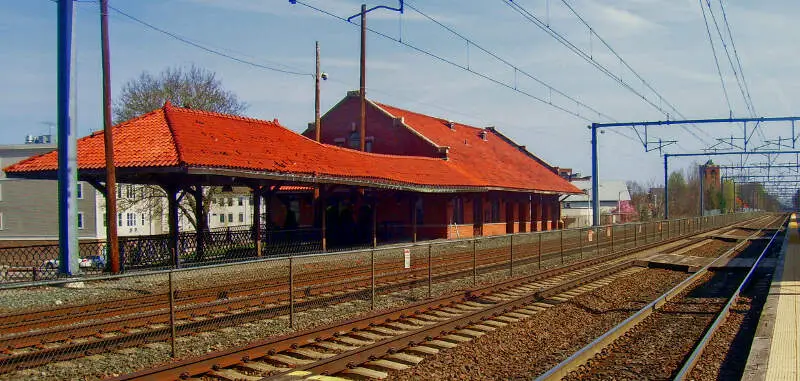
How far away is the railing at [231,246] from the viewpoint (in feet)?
60.9

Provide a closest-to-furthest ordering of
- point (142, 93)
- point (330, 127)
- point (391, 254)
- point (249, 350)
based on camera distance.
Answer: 1. point (249, 350)
2. point (391, 254)
3. point (142, 93)
4. point (330, 127)

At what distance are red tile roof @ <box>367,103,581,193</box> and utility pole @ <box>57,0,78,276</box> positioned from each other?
25.1 metres

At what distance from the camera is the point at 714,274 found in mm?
20844

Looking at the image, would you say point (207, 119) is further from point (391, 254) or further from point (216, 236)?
point (391, 254)

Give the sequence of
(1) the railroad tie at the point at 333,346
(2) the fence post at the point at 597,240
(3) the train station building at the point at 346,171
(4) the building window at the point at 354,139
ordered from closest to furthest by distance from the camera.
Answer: (1) the railroad tie at the point at 333,346 < (3) the train station building at the point at 346,171 < (2) the fence post at the point at 597,240 < (4) the building window at the point at 354,139

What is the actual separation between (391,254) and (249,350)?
13718 millimetres

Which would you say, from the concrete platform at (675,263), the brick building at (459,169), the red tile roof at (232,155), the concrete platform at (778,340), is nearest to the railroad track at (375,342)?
the concrete platform at (778,340)

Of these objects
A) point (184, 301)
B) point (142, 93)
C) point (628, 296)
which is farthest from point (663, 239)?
point (142, 93)

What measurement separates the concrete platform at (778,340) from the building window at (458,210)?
22764 mm

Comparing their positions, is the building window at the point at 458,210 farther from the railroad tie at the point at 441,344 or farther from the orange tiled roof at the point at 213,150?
the railroad tie at the point at 441,344

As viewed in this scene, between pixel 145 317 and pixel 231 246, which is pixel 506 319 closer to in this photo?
pixel 145 317

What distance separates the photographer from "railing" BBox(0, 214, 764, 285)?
1856 centimetres

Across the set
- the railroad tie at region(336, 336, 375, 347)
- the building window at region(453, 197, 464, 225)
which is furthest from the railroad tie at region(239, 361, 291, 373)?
the building window at region(453, 197, 464, 225)

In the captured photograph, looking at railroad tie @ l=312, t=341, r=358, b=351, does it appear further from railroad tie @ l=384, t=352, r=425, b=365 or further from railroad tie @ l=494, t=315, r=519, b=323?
railroad tie @ l=494, t=315, r=519, b=323
